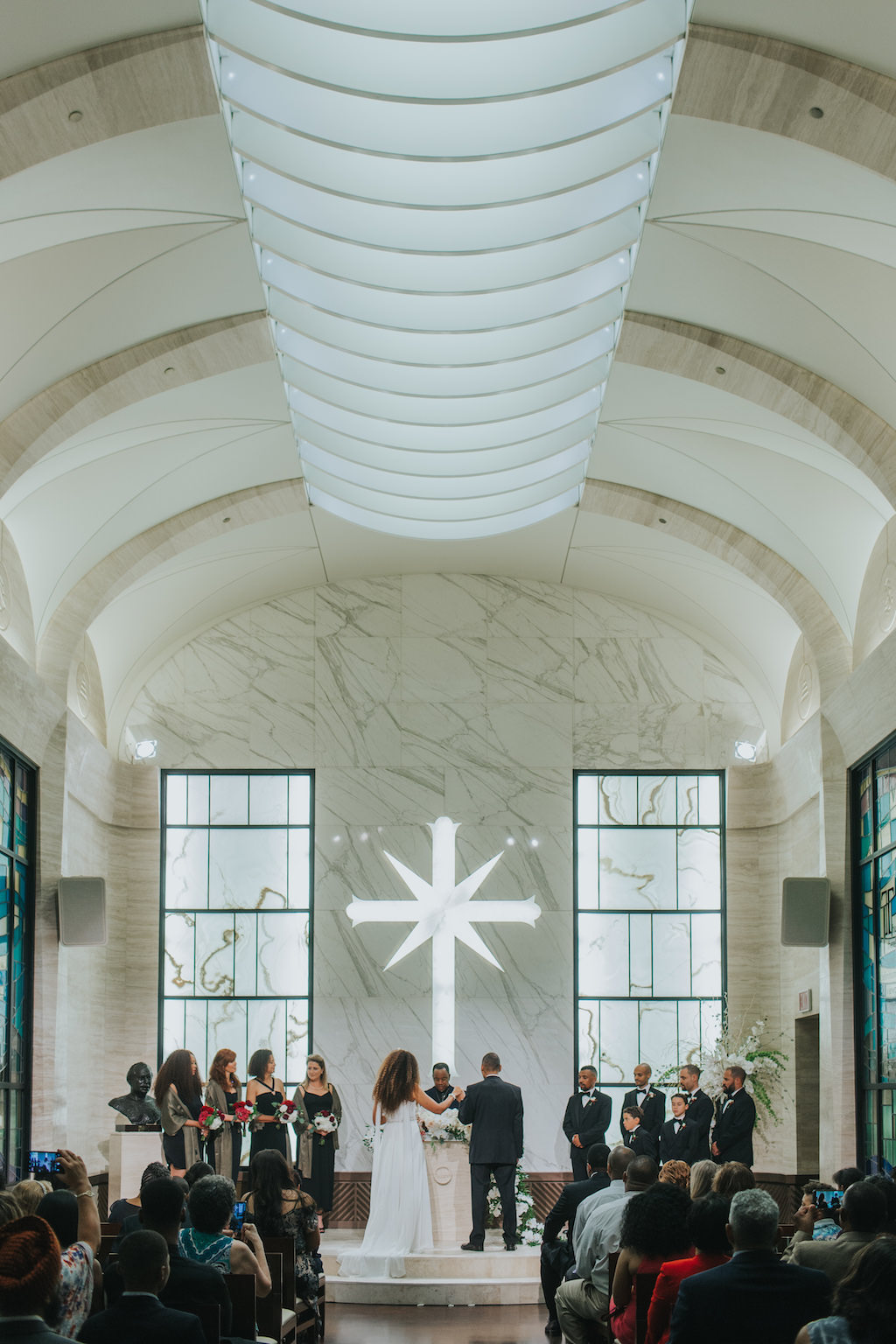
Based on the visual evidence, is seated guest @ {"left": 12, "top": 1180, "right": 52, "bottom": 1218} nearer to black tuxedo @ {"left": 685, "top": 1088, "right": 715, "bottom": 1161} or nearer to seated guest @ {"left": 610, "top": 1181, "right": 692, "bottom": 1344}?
seated guest @ {"left": 610, "top": 1181, "right": 692, "bottom": 1344}

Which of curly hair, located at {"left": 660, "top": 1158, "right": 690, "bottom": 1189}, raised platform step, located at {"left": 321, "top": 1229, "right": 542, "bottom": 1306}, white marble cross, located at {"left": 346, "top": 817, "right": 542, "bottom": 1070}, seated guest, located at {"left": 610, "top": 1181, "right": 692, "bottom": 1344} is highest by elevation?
white marble cross, located at {"left": 346, "top": 817, "right": 542, "bottom": 1070}

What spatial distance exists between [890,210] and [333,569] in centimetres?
907

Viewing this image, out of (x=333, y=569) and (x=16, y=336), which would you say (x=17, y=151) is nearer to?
(x=16, y=336)

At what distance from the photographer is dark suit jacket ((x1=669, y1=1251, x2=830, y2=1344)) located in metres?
4.31

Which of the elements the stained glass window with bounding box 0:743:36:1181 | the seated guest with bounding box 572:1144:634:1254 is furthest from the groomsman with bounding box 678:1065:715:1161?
the stained glass window with bounding box 0:743:36:1181

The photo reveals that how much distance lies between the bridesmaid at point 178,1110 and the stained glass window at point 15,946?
1.48m

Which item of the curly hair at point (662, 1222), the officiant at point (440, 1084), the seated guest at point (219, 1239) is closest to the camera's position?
the curly hair at point (662, 1222)

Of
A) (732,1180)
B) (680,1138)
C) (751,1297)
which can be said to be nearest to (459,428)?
(680,1138)

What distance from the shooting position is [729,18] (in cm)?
723

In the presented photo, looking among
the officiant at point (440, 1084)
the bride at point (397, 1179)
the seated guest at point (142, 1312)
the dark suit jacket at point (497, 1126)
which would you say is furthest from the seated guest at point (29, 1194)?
the officiant at point (440, 1084)

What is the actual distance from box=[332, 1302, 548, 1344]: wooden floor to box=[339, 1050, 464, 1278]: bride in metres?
0.65

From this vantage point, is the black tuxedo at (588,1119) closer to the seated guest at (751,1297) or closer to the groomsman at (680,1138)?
the groomsman at (680,1138)

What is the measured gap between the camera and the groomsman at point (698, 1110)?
11.8 metres

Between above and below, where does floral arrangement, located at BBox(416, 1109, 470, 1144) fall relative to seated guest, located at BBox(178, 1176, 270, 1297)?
below
